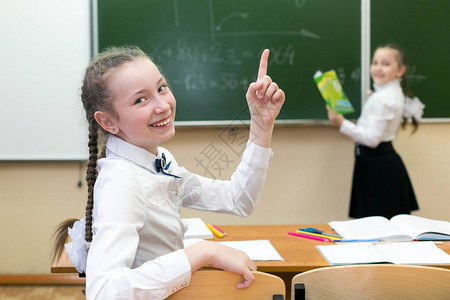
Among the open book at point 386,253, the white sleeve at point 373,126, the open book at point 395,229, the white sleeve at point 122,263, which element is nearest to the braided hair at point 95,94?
the white sleeve at point 122,263

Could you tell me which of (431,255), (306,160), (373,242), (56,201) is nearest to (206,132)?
(306,160)

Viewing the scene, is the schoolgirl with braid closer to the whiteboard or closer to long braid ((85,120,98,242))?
long braid ((85,120,98,242))

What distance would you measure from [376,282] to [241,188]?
466 mm

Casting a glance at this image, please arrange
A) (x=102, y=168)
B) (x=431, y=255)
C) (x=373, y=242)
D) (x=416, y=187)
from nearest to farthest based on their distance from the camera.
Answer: (x=102, y=168) < (x=431, y=255) < (x=373, y=242) < (x=416, y=187)

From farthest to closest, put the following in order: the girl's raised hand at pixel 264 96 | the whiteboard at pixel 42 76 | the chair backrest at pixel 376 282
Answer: the whiteboard at pixel 42 76
the girl's raised hand at pixel 264 96
the chair backrest at pixel 376 282

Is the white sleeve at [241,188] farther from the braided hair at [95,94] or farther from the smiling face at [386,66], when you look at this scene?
the smiling face at [386,66]

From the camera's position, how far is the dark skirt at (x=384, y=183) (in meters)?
3.25

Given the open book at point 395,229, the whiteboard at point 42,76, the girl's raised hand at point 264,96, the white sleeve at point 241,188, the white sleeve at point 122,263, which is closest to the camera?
the white sleeve at point 122,263

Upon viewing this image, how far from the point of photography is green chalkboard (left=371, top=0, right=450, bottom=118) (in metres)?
3.32

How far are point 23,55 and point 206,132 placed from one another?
124cm

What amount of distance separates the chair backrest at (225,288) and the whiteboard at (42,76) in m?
2.33

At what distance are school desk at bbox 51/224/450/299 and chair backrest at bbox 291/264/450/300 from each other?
0.38 metres

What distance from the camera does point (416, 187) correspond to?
3541 mm

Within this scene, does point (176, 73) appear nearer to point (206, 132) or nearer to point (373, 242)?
point (206, 132)
